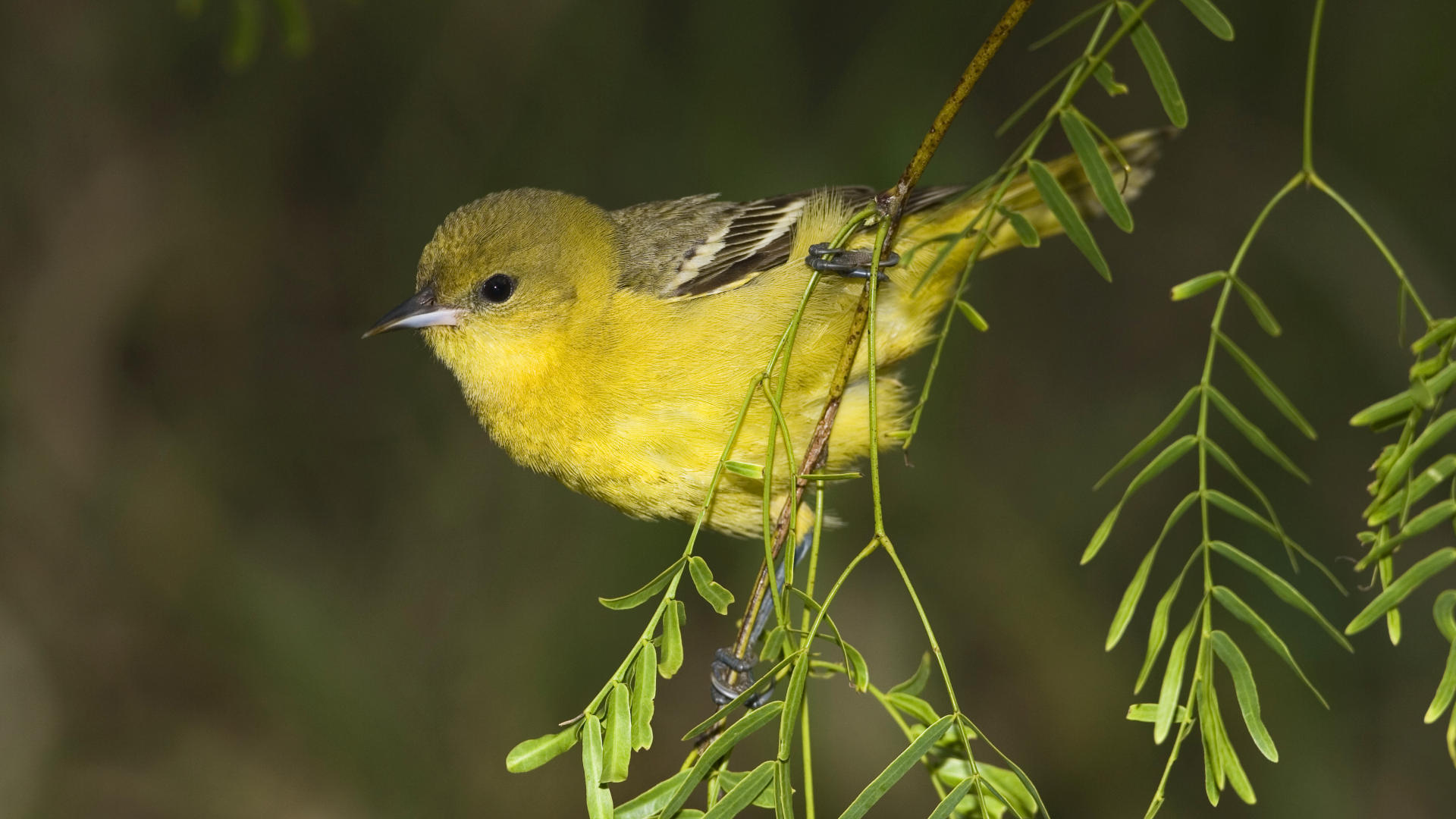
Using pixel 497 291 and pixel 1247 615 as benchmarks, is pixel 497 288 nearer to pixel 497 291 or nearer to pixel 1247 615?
pixel 497 291

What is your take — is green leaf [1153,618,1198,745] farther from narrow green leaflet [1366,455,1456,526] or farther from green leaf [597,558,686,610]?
green leaf [597,558,686,610]

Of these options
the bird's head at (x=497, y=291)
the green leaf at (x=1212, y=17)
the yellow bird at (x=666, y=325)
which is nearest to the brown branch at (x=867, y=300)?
the green leaf at (x=1212, y=17)

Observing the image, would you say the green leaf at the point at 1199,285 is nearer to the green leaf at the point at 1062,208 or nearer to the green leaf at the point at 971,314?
the green leaf at the point at 1062,208

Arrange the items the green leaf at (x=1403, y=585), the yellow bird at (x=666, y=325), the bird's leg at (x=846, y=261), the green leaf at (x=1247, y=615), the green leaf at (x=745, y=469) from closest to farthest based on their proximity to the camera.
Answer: the green leaf at (x=1403, y=585), the green leaf at (x=1247, y=615), the green leaf at (x=745, y=469), the bird's leg at (x=846, y=261), the yellow bird at (x=666, y=325)

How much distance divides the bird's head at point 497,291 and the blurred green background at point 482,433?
1.30 metres

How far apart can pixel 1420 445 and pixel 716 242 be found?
234 cm

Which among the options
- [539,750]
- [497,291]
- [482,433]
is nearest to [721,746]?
[539,750]

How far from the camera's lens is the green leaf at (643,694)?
1.77 metres

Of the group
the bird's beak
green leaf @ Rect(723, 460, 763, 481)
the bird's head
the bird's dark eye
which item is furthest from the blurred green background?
green leaf @ Rect(723, 460, 763, 481)

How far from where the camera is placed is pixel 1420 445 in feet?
4.90

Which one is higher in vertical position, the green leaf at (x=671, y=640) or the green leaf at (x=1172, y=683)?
the green leaf at (x=671, y=640)

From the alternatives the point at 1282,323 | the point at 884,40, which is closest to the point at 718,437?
the point at 884,40

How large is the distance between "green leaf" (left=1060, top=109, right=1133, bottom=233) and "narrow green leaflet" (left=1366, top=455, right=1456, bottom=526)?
0.49 m

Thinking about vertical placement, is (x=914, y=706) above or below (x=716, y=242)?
below
